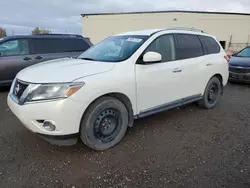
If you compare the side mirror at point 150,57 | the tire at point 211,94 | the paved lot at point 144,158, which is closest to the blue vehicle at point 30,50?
the paved lot at point 144,158

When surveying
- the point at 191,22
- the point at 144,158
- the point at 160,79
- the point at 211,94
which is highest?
the point at 191,22

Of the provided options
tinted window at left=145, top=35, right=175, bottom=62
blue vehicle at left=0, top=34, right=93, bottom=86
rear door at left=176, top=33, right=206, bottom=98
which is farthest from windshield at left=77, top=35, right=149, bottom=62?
blue vehicle at left=0, top=34, right=93, bottom=86

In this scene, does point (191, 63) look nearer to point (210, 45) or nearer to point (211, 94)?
point (210, 45)

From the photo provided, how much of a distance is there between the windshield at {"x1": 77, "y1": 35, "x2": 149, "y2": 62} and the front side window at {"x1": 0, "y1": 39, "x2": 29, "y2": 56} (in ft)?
10.2

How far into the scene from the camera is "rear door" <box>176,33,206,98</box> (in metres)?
4.02

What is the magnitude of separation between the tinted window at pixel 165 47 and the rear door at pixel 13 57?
406cm

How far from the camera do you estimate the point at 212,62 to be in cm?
468

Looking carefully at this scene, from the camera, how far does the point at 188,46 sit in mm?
4250

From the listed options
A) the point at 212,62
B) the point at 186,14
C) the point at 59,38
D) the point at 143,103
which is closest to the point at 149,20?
the point at 186,14

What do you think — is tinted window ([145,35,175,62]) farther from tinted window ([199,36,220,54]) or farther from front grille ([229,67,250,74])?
front grille ([229,67,250,74])

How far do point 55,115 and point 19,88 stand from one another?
2.50 feet

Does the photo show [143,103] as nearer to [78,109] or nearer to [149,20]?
[78,109]

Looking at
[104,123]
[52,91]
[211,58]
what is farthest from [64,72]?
[211,58]

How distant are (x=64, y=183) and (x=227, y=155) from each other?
2228 millimetres
